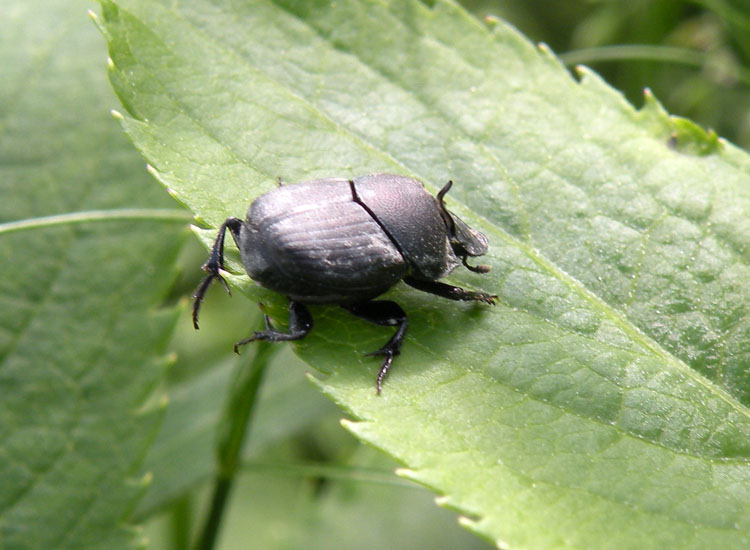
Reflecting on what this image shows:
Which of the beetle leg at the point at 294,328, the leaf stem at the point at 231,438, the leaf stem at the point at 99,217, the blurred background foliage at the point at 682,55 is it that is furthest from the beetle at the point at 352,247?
the blurred background foliage at the point at 682,55

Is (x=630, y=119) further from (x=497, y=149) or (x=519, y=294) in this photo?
(x=519, y=294)

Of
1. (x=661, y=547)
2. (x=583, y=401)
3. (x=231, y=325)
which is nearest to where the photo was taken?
(x=661, y=547)

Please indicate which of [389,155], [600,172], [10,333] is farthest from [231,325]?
[600,172]

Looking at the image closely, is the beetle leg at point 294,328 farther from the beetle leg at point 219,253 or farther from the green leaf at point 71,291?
the green leaf at point 71,291

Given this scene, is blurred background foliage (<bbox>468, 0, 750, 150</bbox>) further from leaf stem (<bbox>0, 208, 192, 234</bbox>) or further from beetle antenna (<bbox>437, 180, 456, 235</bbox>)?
leaf stem (<bbox>0, 208, 192, 234</bbox>)

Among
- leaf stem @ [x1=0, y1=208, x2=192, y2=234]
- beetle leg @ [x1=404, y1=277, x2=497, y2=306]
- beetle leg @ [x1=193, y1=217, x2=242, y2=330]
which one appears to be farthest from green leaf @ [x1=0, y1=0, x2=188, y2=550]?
beetle leg @ [x1=404, y1=277, x2=497, y2=306]

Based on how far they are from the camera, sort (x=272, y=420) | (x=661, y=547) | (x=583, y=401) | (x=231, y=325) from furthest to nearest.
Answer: (x=231, y=325) → (x=272, y=420) → (x=583, y=401) → (x=661, y=547)

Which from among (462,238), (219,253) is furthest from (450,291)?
(219,253)
